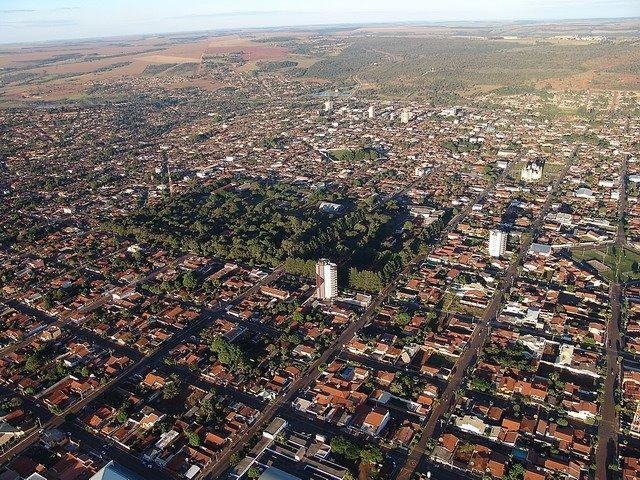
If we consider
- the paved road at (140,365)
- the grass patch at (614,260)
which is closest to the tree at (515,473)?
the paved road at (140,365)

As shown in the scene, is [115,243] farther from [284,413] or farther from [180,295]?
[284,413]

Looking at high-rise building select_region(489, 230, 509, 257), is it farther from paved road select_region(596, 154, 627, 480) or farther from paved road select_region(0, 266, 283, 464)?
paved road select_region(0, 266, 283, 464)

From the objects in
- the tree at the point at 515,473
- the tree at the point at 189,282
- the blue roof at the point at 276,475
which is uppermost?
the tree at the point at 189,282

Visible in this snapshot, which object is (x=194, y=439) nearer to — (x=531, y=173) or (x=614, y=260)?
(x=614, y=260)

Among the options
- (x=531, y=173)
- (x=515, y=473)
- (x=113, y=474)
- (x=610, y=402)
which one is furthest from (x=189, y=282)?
(x=531, y=173)

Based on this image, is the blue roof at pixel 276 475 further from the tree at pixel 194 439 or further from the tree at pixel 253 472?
the tree at pixel 194 439
